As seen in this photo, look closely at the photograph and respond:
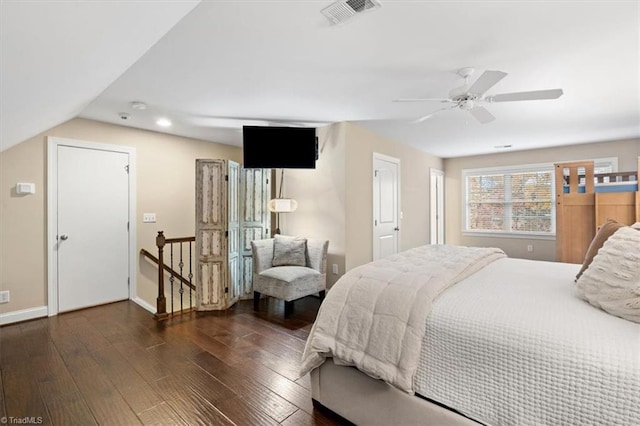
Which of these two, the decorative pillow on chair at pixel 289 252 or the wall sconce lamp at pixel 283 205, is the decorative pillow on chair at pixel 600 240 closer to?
the decorative pillow on chair at pixel 289 252

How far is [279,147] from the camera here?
3.87m

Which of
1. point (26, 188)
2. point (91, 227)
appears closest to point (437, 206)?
point (91, 227)

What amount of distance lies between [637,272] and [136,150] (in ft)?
16.7

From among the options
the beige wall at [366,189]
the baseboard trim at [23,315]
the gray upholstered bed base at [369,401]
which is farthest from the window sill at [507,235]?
the baseboard trim at [23,315]

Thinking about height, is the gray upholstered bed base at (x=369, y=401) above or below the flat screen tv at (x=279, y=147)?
below

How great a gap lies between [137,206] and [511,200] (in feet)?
22.7

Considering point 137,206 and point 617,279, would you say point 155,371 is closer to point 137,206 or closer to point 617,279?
point 137,206

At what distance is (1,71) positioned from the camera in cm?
131

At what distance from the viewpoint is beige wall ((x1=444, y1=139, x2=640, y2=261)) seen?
4879mm

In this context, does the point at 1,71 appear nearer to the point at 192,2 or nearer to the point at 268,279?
the point at 192,2

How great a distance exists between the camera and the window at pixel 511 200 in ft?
18.4

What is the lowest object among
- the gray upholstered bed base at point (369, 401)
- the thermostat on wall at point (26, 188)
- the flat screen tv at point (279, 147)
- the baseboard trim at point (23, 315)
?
the baseboard trim at point (23, 315)

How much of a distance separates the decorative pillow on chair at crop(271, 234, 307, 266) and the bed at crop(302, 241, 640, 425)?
6.72 ft

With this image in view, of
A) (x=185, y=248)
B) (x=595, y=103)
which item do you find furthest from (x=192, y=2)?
(x=595, y=103)
